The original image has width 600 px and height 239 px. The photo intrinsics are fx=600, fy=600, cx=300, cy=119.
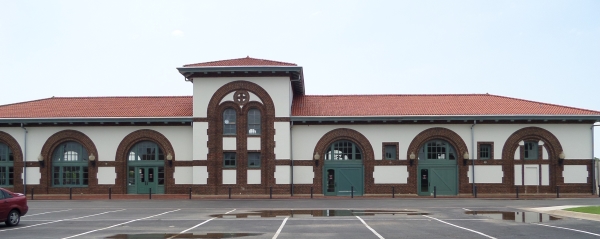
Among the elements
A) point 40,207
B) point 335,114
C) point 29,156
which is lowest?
point 40,207

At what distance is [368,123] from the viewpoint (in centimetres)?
3700

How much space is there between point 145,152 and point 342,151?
12419mm

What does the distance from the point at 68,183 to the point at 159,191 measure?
5864 mm

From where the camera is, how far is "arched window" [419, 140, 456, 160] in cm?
3719

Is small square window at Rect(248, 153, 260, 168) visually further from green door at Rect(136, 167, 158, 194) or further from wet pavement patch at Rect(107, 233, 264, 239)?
wet pavement patch at Rect(107, 233, 264, 239)

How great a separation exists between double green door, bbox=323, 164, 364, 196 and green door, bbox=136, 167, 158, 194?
1069 centimetres

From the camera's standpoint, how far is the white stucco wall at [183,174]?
37.3 m

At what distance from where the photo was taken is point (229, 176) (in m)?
36.4

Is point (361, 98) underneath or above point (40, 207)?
above

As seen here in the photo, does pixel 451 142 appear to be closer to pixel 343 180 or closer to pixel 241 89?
pixel 343 180

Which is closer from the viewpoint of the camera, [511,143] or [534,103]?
[511,143]

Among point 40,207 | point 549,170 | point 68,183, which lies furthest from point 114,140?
point 549,170

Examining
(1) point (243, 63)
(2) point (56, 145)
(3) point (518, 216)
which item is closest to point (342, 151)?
(1) point (243, 63)

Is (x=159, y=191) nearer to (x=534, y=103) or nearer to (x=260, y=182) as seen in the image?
(x=260, y=182)
